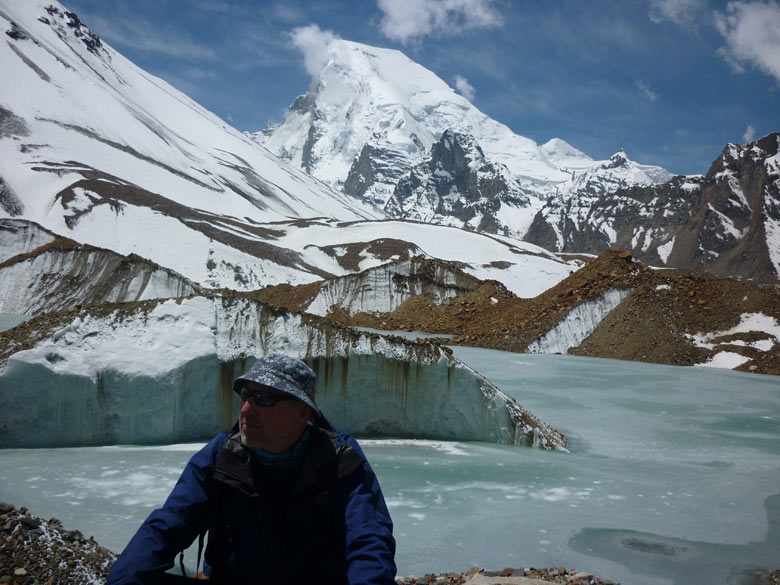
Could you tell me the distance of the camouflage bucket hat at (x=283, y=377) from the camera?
236cm

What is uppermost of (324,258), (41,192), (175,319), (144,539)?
(41,192)

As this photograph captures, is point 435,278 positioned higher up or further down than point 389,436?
higher up

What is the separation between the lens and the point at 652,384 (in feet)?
41.5

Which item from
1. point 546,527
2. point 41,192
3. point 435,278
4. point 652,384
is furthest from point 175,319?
point 41,192

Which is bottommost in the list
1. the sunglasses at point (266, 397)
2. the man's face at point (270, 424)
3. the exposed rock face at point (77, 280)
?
the man's face at point (270, 424)

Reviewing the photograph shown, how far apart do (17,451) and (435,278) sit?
22046 millimetres

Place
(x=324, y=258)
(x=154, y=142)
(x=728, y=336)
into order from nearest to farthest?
(x=728, y=336), (x=324, y=258), (x=154, y=142)

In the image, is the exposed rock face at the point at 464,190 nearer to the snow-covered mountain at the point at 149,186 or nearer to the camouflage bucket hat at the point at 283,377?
the snow-covered mountain at the point at 149,186

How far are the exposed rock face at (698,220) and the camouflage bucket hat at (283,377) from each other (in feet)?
341

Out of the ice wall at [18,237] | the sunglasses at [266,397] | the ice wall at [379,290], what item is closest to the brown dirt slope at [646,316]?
the ice wall at [379,290]

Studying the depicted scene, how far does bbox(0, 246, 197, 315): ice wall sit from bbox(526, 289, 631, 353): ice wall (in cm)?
1093

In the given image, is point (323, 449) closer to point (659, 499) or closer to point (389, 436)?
point (659, 499)

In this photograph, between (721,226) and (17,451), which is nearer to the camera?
(17,451)

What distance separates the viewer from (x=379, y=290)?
87.0 ft
